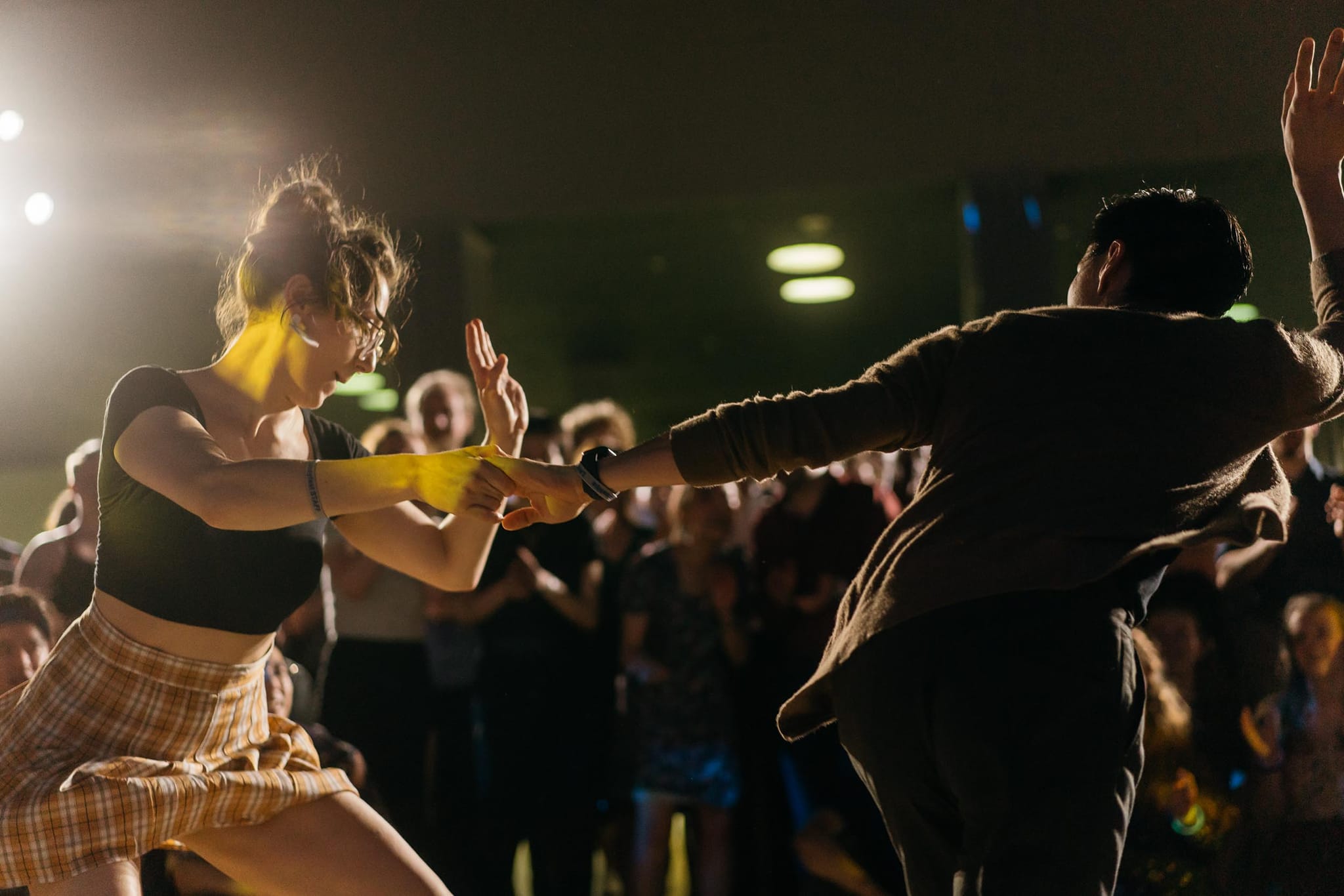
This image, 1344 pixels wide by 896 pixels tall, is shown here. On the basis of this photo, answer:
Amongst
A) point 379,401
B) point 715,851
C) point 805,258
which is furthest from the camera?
point 379,401

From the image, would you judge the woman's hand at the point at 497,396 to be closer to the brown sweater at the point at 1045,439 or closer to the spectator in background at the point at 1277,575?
the brown sweater at the point at 1045,439

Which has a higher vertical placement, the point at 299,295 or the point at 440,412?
the point at 440,412

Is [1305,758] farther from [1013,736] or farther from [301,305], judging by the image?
[301,305]

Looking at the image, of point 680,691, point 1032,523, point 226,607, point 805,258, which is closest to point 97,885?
point 226,607

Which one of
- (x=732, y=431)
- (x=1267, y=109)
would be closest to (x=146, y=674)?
(x=732, y=431)

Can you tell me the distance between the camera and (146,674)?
1835mm

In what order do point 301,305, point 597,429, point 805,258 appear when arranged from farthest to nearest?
point 805,258
point 597,429
point 301,305

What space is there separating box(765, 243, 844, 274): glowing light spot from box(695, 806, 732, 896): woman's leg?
123 inches

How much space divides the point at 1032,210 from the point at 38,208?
394cm

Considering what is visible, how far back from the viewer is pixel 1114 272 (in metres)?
1.69

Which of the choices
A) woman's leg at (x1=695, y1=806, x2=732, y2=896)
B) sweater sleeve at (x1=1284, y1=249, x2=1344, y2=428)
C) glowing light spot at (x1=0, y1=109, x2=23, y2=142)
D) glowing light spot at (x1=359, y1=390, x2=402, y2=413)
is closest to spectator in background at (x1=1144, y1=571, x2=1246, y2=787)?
woman's leg at (x1=695, y1=806, x2=732, y2=896)

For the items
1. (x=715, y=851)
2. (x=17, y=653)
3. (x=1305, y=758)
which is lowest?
(x=715, y=851)

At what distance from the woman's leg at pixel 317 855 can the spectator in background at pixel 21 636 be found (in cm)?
152

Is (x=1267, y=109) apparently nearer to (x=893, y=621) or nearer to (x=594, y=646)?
(x=594, y=646)
